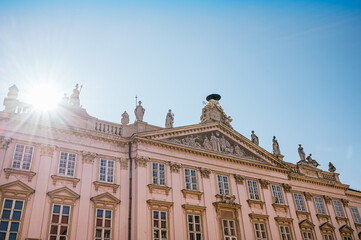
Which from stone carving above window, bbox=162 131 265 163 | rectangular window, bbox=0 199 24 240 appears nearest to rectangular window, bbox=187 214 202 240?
stone carving above window, bbox=162 131 265 163

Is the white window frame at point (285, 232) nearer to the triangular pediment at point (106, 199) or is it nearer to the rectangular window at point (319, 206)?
the rectangular window at point (319, 206)

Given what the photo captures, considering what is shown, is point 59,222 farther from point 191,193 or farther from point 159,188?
point 191,193

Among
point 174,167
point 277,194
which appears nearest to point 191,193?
point 174,167

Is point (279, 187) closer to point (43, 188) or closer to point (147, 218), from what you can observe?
point (147, 218)

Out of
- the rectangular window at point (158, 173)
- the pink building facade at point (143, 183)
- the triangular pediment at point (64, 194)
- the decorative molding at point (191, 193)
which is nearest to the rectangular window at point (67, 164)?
the pink building facade at point (143, 183)

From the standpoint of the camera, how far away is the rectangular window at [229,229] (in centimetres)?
2621

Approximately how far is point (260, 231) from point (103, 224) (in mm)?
13065

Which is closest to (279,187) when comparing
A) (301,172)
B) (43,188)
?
(301,172)

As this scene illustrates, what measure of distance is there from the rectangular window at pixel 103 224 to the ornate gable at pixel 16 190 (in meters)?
4.46

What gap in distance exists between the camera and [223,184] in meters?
28.7

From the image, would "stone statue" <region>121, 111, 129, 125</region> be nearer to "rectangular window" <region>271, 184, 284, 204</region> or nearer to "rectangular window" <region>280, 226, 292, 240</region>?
"rectangular window" <region>271, 184, 284, 204</region>

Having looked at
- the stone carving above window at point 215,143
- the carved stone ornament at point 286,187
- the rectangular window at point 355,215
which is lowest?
the rectangular window at point 355,215

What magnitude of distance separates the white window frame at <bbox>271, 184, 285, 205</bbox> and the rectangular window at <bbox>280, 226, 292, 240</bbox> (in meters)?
2.24

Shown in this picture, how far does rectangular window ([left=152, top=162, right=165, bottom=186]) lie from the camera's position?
25688 mm
